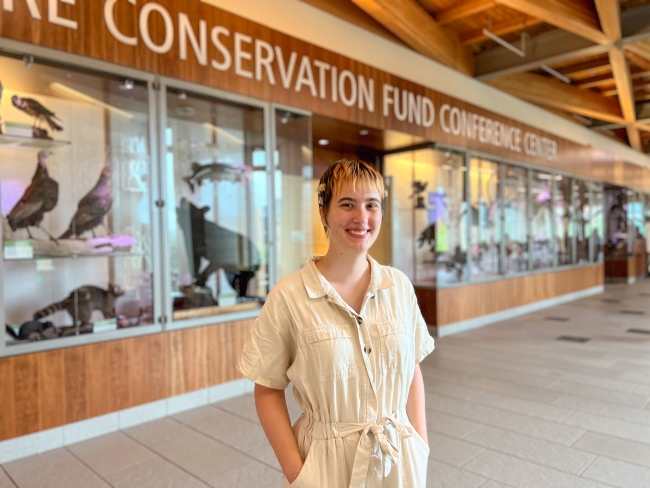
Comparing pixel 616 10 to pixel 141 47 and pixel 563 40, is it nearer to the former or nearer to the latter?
pixel 563 40

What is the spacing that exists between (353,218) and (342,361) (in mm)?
361

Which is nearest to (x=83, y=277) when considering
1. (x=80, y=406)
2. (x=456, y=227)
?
(x=80, y=406)

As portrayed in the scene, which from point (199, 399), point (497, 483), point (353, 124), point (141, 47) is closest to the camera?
point (497, 483)

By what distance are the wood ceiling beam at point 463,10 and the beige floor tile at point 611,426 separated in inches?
179

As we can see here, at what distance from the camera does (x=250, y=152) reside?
4312 mm

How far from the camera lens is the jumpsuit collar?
1223mm

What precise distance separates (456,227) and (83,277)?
196 inches

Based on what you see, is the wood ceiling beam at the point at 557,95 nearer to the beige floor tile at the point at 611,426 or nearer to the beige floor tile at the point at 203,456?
the beige floor tile at the point at 611,426

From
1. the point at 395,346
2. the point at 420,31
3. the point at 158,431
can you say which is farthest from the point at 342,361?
the point at 420,31

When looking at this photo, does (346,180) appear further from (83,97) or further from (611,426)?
(611,426)

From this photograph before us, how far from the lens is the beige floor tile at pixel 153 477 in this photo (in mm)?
2561

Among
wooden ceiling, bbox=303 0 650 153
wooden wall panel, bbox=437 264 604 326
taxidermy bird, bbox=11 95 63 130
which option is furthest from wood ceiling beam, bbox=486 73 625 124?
taxidermy bird, bbox=11 95 63 130

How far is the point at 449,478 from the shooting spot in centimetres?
259

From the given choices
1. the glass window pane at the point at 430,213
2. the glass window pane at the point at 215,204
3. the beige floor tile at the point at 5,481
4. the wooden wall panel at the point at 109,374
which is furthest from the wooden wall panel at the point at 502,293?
the beige floor tile at the point at 5,481
